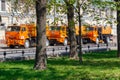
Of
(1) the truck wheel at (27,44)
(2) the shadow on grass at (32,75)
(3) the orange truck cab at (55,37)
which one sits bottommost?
(2) the shadow on grass at (32,75)

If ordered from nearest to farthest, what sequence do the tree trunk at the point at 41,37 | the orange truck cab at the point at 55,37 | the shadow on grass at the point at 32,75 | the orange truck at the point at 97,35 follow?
the shadow on grass at the point at 32,75 < the tree trunk at the point at 41,37 < the orange truck cab at the point at 55,37 < the orange truck at the point at 97,35

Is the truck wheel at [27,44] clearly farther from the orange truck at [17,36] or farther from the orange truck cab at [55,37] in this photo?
the orange truck cab at [55,37]

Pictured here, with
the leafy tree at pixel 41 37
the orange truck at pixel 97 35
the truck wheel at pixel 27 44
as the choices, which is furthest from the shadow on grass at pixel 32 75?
the orange truck at pixel 97 35

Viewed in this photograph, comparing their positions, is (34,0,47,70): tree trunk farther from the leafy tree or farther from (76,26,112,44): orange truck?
Answer: (76,26,112,44): orange truck

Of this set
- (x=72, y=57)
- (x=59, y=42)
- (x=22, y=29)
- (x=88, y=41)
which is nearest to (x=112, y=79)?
(x=72, y=57)

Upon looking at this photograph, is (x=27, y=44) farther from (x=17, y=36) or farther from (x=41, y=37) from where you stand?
(x=41, y=37)

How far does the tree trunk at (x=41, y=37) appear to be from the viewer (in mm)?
18594

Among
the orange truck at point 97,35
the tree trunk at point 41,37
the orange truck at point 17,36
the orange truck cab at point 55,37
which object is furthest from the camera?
the orange truck at point 97,35

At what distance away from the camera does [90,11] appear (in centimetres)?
2272

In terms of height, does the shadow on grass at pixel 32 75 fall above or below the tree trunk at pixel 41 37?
below

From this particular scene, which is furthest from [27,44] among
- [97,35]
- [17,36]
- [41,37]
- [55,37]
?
[41,37]

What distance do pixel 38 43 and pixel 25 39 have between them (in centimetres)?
2772

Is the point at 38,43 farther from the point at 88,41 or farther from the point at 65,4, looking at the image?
the point at 88,41

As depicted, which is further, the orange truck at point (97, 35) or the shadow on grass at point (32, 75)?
the orange truck at point (97, 35)
